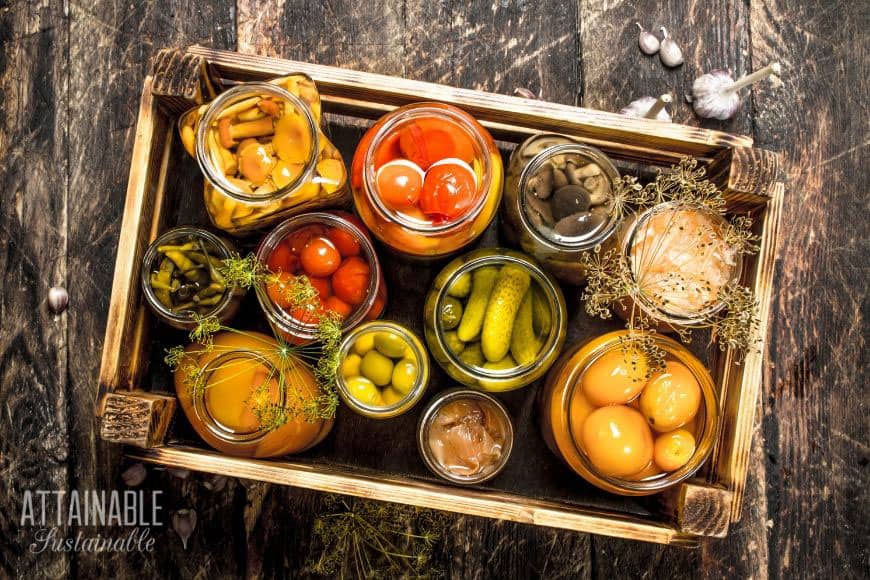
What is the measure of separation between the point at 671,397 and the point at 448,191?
41 cm

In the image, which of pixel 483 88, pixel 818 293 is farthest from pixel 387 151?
pixel 818 293

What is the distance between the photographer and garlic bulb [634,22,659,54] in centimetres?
115

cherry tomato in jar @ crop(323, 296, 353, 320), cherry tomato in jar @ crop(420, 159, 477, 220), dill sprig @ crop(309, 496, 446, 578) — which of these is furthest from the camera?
dill sprig @ crop(309, 496, 446, 578)

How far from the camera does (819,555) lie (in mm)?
1166

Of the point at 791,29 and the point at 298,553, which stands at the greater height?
the point at 791,29

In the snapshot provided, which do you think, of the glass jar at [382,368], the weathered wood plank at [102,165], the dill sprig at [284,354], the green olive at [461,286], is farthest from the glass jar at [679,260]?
the weathered wood plank at [102,165]

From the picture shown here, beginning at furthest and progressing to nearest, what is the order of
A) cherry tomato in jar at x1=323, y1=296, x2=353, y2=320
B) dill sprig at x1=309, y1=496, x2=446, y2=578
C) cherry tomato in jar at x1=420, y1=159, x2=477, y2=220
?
dill sprig at x1=309, y1=496, x2=446, y2=578 < cherry tomato in jar at x1=323, y1=296, x2=353, y2=320 < cherry tomato in jar at x1=420, y1=159, x2=477, y2=220

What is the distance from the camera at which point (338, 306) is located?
0.90 metres

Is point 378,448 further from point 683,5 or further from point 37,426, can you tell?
point 683,5

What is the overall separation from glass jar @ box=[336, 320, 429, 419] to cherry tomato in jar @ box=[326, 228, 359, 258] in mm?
111

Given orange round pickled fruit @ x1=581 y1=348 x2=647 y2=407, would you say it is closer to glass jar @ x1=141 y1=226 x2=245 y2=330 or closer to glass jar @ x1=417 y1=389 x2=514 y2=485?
glass jar @ x1=417 y1=389 x2=514 y2=485

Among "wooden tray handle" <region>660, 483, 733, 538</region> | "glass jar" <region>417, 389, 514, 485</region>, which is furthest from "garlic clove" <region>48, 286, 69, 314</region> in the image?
"wooden tray handle" <region>660, 483, 733, 538</region>

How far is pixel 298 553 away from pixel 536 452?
470 mm

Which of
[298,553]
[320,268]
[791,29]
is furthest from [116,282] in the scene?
[791,29]
